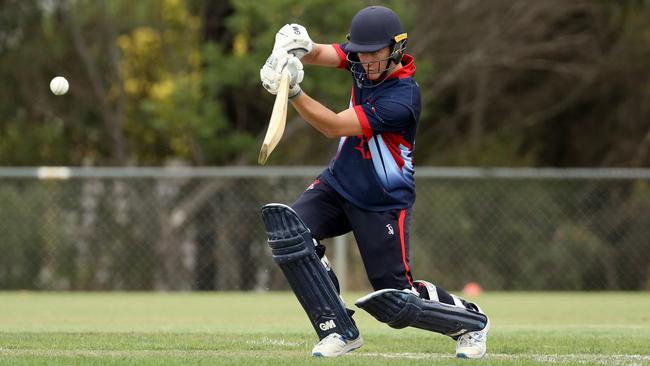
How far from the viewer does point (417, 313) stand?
18.2 ft

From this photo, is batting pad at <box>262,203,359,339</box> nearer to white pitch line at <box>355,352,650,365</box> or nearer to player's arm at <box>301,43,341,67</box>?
white pitch line at <box>355,352,650,365</box>

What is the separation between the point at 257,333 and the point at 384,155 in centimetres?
192

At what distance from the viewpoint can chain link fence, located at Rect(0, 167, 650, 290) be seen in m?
13.6

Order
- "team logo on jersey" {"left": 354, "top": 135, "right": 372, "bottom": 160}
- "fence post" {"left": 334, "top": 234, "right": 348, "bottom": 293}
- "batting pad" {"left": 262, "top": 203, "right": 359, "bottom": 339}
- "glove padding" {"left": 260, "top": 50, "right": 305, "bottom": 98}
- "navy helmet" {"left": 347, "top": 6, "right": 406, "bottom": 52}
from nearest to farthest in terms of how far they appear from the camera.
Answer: "glove padding" {"left": 260, "top": 50, "right": 305, "bottom": 98}, "batting pad" {"left": 262, "top": 203, "right": 359, "bottom": 339}, "navy helmet" {"left": 347, "top": 6, "right": 406, "bottom": 52}, "team logo on jersey" {"left": 354, "top": 135, "right": 372, "bottom": 160}, "fence post" {"left": 334, "top": 234, "right": 348, "bottom": 293}

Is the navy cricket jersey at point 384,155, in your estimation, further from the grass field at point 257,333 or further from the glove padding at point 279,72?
the grass field at point 257,333

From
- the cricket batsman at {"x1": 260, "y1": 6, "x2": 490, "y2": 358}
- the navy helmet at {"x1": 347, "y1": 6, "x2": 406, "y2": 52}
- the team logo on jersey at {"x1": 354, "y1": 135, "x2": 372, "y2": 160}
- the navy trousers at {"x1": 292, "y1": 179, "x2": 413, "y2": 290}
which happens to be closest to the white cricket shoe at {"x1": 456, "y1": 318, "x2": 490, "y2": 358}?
the cricket batsman at {"x1": 260, "y1": 6, "x2": 490, "y2": 358}

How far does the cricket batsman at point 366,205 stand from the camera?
5.49m

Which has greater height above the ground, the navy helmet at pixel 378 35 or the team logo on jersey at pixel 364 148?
the navy helmet at pixel 378 35

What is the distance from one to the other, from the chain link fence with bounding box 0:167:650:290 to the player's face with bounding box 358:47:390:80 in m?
7.57

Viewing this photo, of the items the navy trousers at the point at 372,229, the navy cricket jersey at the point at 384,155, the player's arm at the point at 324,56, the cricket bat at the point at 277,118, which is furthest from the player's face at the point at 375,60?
the navy trousers at the point at 372,229

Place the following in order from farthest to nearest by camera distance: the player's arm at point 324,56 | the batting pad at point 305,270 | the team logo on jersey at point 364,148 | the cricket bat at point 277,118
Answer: the player's arm at point 324,56 < the team logo on jersey at point 364,148 < the batting pad at point 305,270 < the cricket bat at point 277,118

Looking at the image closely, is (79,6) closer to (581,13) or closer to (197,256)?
(197,256)

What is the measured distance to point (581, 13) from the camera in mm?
17359

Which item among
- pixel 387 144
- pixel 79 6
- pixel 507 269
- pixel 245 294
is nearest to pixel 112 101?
pixel 79 6
